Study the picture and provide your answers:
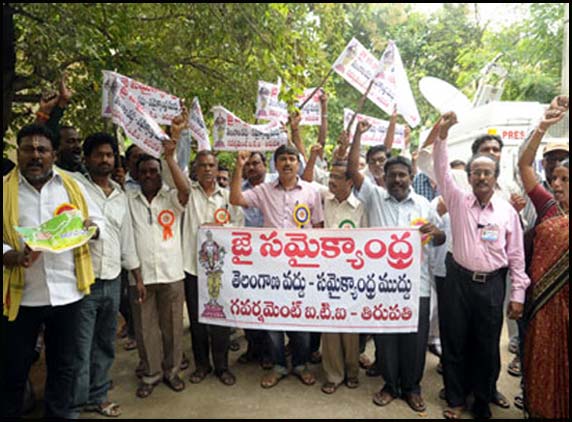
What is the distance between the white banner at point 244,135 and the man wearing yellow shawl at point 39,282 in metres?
1.77

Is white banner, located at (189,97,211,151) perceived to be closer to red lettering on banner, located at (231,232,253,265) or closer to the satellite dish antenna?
red lettering on banner, located at (231,232,253,265)

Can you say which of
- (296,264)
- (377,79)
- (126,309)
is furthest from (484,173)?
(126,309)

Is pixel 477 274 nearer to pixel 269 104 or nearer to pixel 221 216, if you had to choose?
pixel 221 216

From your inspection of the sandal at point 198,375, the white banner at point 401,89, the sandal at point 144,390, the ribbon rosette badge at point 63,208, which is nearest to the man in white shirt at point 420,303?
the white banner at point 401,89

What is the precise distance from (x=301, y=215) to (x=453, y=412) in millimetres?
2003

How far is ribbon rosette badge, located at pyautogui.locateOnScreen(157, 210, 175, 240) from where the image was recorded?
3.68 m

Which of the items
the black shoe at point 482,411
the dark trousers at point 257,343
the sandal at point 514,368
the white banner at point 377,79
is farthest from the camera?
the white banner at point 377,79

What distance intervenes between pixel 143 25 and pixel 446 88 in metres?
5.53

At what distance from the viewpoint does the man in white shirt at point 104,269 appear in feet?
10.6

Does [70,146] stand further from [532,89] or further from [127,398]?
[532,89]

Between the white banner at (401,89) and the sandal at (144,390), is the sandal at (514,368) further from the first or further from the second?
the sandal at (144,390)

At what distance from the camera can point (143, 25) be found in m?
5.90

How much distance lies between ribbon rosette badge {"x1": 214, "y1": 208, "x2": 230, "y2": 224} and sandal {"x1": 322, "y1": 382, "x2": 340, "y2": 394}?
1.71 meters

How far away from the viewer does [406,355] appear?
11.7ft
